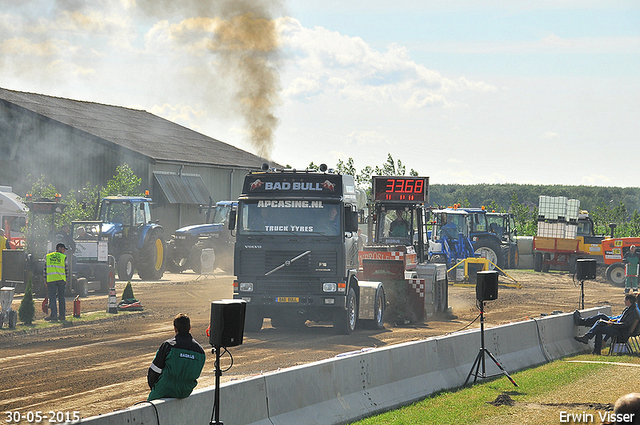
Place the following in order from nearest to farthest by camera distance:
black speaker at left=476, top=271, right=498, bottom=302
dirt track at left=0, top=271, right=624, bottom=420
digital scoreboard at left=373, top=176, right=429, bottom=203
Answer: dirt track at left=0, top=271, right=624, bottom=420, black speaker at left=476, top=271, right=498, bottom=302, digital scoreboard at left=373, top=176, right=429, bottom=203

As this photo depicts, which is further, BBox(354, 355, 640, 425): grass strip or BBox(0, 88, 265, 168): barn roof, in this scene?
BBox(0, 88, 265, 168): barn roof

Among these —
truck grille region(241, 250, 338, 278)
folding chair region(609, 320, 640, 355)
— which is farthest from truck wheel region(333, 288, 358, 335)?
folding chair region(609, 320, 640, 355)

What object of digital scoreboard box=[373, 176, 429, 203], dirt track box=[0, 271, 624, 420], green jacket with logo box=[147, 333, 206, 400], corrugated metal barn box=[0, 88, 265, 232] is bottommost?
dirt track box=[0, 271, 624, 420]

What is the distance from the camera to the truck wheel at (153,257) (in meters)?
29.4

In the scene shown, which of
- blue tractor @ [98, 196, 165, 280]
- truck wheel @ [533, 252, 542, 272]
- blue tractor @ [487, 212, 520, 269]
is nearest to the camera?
blue tractor @ [98, 196, 165, 280]

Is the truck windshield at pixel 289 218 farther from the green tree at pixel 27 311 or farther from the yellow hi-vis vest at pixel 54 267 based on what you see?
the green tree at pixel 27 311

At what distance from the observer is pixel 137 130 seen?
49.2 meters

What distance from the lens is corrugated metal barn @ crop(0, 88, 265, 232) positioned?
4028cm

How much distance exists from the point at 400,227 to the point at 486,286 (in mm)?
10076

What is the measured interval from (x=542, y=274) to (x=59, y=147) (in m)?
26.7

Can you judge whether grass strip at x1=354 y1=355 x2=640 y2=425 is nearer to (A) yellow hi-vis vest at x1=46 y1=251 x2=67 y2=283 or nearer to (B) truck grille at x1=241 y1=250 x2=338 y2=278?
(B) truck grille at x1=241 y1=250 x2=338 y2=278

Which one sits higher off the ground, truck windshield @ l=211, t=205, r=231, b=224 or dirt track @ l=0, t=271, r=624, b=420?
truck windshield @ l=211, t=205, r=231, b=224

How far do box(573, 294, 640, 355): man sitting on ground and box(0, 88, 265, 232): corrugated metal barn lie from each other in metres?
30.3

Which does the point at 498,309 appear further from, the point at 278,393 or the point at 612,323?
the point at 278,393
